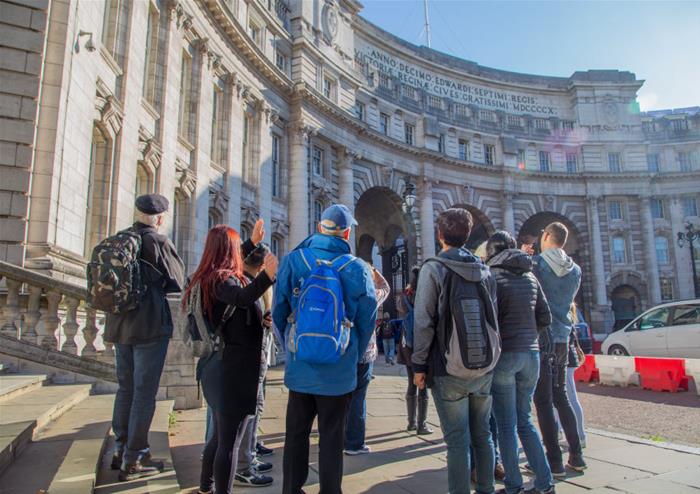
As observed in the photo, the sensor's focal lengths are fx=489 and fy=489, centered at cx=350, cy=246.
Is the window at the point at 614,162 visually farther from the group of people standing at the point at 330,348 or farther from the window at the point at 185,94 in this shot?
the group of people standing at the point at 330,348

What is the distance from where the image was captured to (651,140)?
36406mm

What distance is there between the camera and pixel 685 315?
11828mm

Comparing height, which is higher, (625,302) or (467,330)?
(625,302)

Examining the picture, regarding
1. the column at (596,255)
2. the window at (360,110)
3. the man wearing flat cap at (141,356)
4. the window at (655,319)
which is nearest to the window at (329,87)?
the window at (360,110)

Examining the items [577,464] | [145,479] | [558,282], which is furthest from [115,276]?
[577,464]

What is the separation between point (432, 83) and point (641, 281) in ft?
64.9

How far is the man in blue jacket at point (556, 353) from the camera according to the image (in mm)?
4355

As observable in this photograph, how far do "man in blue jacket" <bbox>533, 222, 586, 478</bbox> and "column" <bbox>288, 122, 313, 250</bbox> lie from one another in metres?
16.3

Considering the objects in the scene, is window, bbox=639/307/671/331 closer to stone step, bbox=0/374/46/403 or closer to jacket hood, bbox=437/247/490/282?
jacket hood, bbox=437/247/490/282

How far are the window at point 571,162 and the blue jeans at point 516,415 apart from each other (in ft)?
116

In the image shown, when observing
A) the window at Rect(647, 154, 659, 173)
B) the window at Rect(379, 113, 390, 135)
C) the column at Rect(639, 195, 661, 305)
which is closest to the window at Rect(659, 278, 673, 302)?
the column at Rect(639, 195, 661, 305)

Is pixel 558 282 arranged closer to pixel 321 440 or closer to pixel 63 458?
pixel 321 440

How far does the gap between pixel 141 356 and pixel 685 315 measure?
41.4 ft

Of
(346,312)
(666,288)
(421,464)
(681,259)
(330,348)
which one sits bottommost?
(421,464)
